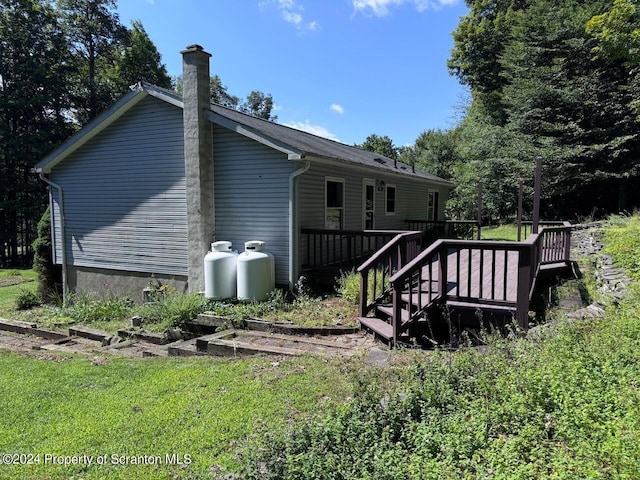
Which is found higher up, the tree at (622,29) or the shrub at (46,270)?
the tree at (622,29)

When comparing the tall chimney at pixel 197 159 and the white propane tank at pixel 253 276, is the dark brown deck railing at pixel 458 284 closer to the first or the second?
the white propane tank at pixel 253 276

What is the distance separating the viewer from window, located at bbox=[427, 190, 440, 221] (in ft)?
56.1

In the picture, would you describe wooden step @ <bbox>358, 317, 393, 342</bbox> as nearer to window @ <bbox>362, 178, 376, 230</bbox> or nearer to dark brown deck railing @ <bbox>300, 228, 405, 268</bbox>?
dark brown deck railing @ <bbox>300, 228, 405, 268</bbox>

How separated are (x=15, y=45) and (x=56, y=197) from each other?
18983mm

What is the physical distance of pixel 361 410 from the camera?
9.76ft

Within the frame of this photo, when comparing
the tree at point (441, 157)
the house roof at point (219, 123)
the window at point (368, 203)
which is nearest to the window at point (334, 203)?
the house roof at point (219, 123)

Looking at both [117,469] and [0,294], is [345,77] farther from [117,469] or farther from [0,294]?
[117,469]

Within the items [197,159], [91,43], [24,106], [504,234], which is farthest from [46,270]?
[91,43]

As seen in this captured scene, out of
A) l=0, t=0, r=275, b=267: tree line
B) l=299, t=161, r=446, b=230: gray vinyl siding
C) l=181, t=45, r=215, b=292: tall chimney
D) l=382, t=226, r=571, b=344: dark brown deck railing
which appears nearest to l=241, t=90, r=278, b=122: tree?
l=0, t=0, r=275, b=267: tree line

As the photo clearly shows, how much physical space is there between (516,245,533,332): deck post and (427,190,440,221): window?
490 inches

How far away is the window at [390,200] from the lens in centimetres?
1266

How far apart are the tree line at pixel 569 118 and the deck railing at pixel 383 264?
1294cm

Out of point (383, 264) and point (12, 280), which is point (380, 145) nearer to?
point (12, 280)

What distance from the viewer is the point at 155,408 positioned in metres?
3.75
